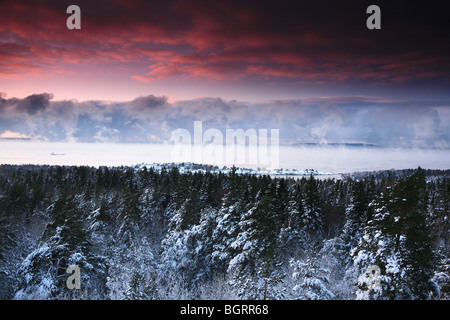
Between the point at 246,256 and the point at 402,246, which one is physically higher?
the point at 402,246

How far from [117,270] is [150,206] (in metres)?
34.3

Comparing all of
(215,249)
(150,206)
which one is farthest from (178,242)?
(150,206)

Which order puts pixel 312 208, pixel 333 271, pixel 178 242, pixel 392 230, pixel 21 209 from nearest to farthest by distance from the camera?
1. pixel 392 230
2. pixel 178 242
3. pixel 333 271
4. pixel 312 208
5. pixel 21 209

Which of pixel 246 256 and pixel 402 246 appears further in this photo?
pixel 246 256

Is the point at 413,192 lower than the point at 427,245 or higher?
higher

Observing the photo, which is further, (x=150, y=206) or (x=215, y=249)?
(x=150, y=206)

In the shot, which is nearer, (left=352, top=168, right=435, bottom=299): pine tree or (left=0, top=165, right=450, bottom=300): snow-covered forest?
(left=352, top=168, right=435, bottom=299): pine tree

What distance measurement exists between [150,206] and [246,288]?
43.4m

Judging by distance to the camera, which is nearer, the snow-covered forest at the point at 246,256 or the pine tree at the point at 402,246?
the pine tree at the point at 402,246

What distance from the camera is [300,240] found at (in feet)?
110

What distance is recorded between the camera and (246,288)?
1470 cm
